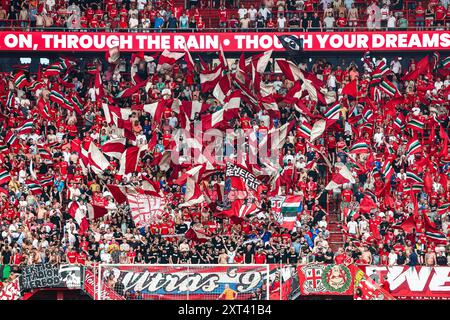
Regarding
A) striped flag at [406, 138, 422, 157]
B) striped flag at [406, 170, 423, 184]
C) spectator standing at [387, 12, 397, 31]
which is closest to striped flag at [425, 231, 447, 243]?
striped flag at [406, 170, 423, 184]

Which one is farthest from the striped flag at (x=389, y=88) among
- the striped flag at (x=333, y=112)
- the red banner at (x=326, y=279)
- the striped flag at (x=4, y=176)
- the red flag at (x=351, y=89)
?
the striped flag at (x=4, y=176)

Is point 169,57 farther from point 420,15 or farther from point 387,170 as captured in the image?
point 420,15

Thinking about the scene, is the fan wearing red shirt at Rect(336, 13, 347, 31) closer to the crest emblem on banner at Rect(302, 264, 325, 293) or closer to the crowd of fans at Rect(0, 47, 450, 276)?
the crowd of fans at Rect(0, 47, 450, 276)

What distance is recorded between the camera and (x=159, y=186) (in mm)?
25984

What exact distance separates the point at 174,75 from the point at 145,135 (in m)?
3.00

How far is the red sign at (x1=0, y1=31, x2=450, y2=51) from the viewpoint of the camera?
102ft

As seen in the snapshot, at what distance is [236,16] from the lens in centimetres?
3228

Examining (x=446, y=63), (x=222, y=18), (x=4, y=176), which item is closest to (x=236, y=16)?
(x=222, y=18)

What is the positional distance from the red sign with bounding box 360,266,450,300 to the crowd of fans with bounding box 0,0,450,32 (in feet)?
35.1

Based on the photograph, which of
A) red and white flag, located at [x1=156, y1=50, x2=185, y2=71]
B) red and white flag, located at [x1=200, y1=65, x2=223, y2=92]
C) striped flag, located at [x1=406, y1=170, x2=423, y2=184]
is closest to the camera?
striped flag, located at [x1=406, y1=170, x2=423, y2=184]

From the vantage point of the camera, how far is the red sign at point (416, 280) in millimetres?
22688

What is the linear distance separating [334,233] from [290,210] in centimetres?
153
